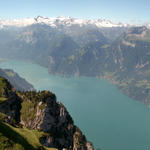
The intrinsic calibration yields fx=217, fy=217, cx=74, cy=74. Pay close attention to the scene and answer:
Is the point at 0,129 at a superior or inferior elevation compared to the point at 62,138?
superior

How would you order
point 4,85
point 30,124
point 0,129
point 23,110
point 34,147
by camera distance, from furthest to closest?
1. point 4,85
2. point 23,110
3. point 30,124
4. point 34,147
5. point 0,129

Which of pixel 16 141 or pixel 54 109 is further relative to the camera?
pixel 54 109

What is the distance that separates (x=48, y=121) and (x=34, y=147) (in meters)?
45.2

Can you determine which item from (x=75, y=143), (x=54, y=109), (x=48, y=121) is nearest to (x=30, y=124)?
(x=48, y=121)

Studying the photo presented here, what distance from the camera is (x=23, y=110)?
389 ft

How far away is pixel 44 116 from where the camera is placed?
114 meters

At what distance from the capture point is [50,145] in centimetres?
9381

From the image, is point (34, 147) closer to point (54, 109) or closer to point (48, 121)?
point (48, 121)

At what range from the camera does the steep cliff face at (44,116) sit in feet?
365

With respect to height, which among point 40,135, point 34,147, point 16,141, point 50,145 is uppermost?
point 16,141

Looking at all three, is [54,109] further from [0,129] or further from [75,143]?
[0,129]

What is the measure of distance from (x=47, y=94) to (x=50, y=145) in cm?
3666

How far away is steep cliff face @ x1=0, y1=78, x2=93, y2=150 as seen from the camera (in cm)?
11138

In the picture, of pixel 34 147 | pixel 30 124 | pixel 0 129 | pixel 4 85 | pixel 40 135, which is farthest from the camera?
pixel 4 85
